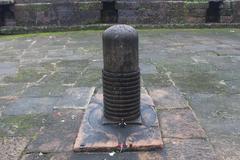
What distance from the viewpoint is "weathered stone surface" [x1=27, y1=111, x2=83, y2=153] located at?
127 inches

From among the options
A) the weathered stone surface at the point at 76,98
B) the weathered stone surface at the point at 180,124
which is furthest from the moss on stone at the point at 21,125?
the weathered stone surface at the point at 180,124

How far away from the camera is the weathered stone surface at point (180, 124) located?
3402 millimetres

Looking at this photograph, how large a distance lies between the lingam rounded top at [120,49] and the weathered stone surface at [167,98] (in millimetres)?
873

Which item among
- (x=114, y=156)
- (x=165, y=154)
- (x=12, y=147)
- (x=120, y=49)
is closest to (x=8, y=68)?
(x=12, y=147)

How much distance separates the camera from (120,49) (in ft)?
11.1

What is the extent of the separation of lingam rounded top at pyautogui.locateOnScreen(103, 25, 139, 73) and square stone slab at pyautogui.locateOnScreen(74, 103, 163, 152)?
52 centimetres

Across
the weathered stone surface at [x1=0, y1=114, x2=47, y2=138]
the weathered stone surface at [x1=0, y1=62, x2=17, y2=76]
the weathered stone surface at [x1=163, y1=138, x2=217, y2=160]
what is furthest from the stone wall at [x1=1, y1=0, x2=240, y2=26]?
the weathered stone surface at [x1=163, y1=138, x2=217, y2=160]

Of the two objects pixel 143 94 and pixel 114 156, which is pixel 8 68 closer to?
pixel 143 94

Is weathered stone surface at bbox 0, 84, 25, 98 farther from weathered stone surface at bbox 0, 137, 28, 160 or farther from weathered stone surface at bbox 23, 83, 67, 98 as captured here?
weathered stone surface at bbox 0, 137, 28, 160

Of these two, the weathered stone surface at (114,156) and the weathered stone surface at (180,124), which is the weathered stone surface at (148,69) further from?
the weathered stone surface at (114,156)

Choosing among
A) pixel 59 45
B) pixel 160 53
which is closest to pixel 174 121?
pixel 160 53

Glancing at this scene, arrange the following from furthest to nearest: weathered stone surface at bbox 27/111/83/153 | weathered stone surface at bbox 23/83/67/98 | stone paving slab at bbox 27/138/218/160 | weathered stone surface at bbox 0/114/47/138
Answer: weathered stone surface at bbox 23/83/67/98
weathered stone surface at bbox 0/114/47/138
weathered stone surface at bbox 27/111/83/153
stone paving slab at bbox 27/138/218/160

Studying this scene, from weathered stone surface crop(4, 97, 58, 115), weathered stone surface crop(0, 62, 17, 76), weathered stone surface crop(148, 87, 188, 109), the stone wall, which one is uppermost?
the stone wall

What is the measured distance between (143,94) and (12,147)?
5.54 feet
